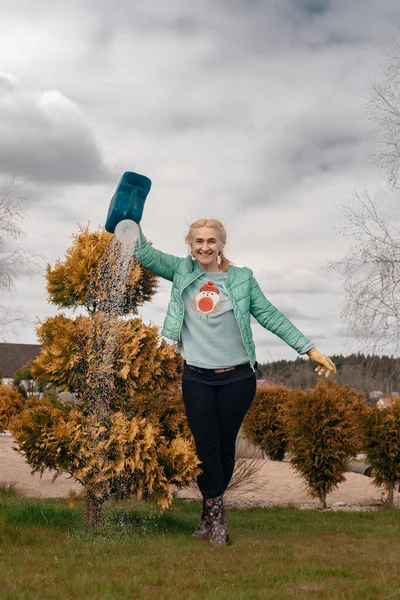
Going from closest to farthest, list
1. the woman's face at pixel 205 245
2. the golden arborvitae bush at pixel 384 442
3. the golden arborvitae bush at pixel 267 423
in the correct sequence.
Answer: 1. the woman's face at pixel 205 245
2. the golden arborvitae bush at pixel 384 442
3. the golden arborvitae bush at pixel 267 423

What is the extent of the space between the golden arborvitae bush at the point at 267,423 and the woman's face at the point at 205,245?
901 centimetres

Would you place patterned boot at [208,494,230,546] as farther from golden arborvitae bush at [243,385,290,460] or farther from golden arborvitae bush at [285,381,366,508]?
golden arborvitae bush at [243,385,290,460]

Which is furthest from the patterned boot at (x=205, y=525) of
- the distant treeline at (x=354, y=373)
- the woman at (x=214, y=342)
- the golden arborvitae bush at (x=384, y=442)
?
the distant treeline at (x=354, y=373)

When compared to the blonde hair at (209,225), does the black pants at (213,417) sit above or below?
below

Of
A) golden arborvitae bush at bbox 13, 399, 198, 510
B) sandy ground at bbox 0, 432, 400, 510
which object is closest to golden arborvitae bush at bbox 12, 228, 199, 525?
golden arborvitae bush at bbox 13, 399, 198, 510

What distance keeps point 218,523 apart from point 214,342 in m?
1.44

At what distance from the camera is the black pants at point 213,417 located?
5.33m

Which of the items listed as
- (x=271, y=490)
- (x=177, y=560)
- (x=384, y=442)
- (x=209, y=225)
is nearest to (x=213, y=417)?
(x=177, y=560)

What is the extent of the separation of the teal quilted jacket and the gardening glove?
0.18 feet

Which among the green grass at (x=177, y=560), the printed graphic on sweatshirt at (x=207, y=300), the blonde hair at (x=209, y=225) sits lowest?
the green grass at (x=177, y=560)

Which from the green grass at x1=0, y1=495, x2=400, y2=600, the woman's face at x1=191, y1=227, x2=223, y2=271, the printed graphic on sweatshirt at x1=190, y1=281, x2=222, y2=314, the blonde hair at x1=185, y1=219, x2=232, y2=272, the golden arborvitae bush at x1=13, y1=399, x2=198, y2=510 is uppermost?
the blonde hair at x1=185, y1=219, x2=232, y2=272

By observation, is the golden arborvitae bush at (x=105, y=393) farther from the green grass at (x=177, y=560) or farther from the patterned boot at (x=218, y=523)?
the green grass at (x=177, y=560)

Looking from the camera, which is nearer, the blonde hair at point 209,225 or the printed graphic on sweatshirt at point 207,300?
the printed graphic on sweatshirt at point 207,300

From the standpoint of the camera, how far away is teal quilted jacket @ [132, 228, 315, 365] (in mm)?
5371
